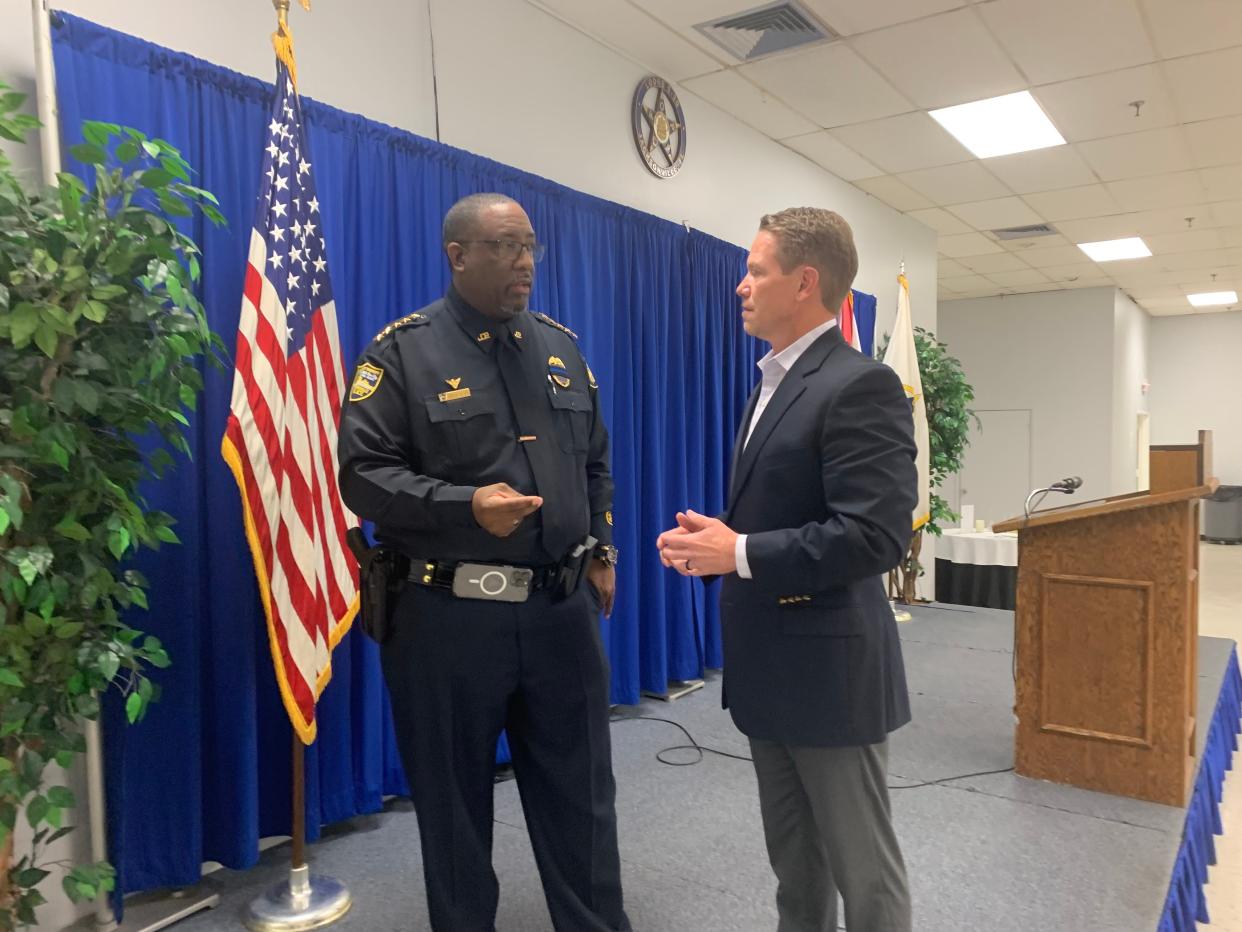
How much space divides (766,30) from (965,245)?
15.9 feet

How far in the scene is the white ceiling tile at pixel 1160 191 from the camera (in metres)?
6.01

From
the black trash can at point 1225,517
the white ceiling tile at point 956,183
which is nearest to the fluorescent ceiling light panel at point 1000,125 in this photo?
the white ceiling tile at point 956,183

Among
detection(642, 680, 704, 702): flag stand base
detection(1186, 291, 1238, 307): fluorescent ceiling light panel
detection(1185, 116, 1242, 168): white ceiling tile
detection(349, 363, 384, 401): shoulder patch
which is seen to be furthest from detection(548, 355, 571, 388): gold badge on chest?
detection(1186, 291, 1238, 307): fluorescent ceiling light panel

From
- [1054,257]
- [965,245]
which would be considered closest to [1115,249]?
[1054,257]

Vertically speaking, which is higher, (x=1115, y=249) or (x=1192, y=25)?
(x=1192, y=25)

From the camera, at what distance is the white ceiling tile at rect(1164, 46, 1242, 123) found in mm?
4117

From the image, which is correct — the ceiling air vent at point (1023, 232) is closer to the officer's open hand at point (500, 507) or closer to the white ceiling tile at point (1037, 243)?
the white ceiling tile at point (1037, 243)

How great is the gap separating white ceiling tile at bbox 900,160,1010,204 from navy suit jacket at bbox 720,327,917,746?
16.0 feet

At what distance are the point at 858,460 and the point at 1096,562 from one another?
1941 millimetres

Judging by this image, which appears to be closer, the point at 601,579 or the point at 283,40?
the point at 601,579

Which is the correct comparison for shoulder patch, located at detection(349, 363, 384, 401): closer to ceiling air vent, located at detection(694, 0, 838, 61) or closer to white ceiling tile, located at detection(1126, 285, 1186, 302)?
ceiling air vent, located at detection(694, 0, 838, 61)

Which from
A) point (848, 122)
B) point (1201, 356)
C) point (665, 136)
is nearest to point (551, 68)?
point (665, 136)

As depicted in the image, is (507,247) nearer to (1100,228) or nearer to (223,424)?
(223,424)

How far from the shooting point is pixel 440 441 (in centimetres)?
176
